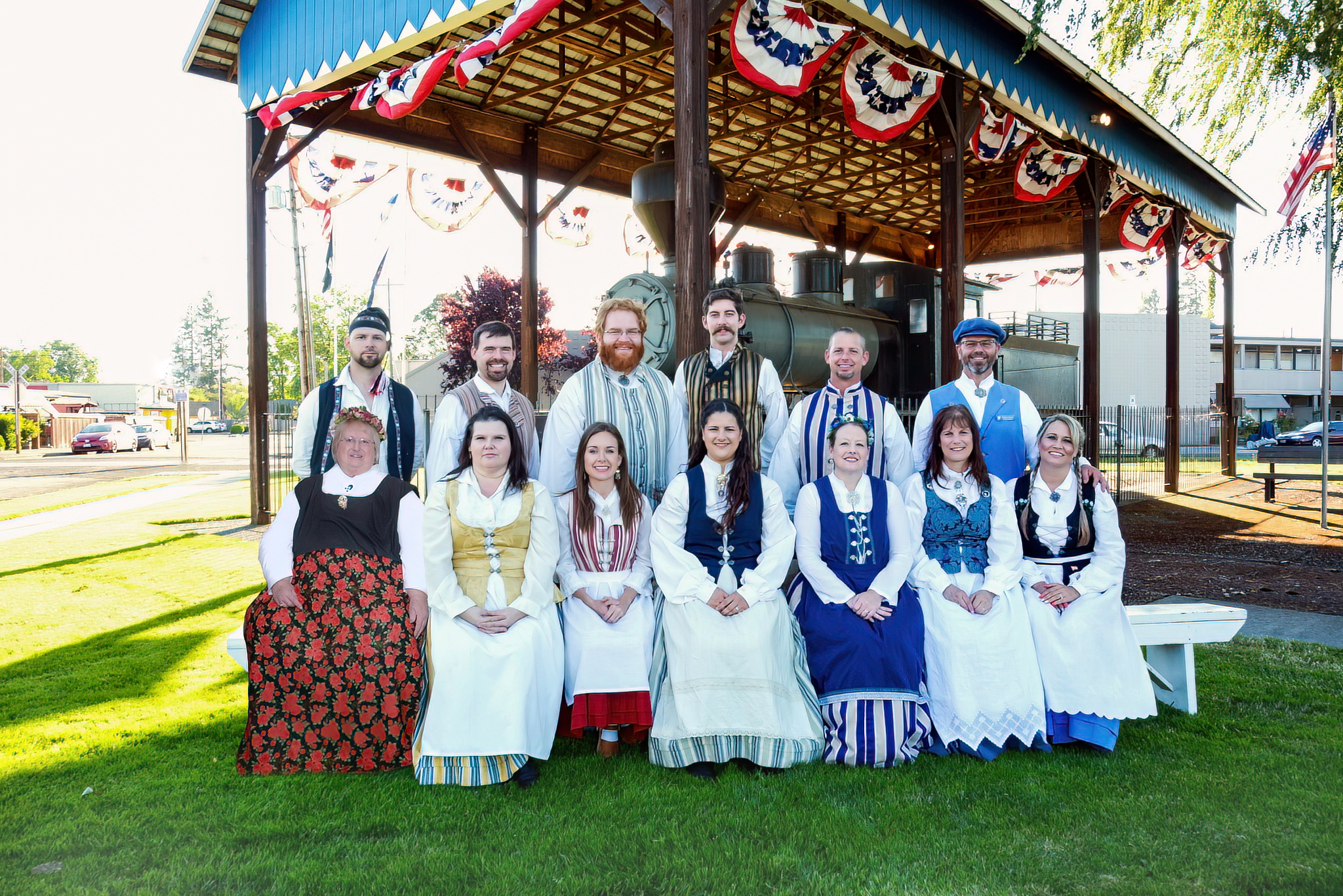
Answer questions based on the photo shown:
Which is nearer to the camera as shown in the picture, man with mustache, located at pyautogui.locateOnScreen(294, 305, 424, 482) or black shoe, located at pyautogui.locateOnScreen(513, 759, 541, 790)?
black shoe, located at pyautogui.locateOnScreen(513, 759, 541, 790)

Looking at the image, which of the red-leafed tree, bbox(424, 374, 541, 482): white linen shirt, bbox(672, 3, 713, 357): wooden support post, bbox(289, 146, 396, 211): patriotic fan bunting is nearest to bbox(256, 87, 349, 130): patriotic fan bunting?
bbox(289, 146, 396, 211): patriotic fan bunting

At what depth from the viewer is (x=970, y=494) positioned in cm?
402

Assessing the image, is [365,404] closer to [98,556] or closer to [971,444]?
[971,444]

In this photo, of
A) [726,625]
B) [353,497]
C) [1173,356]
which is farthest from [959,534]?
[1173,356]

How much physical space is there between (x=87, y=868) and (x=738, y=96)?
10.3m

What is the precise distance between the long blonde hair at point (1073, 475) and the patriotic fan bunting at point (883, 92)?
4.48 m

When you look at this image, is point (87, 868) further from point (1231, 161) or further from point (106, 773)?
point (1231, 161)

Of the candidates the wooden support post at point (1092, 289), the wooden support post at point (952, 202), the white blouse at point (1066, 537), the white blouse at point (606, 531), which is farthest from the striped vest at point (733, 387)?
the wooden support post at point (1092, 289)

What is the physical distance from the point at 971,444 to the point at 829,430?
2.28ft

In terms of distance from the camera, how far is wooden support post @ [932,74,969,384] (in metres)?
8.40

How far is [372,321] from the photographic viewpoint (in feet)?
13.2

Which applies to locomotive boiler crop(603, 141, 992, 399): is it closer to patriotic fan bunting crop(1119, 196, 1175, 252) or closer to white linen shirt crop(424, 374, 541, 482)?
patriotic fan bunting crop(1119, 196, 1175, 252)

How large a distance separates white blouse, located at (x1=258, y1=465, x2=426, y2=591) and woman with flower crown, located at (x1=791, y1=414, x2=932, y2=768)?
1.74 m

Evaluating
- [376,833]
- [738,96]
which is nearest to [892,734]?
[376,833]
